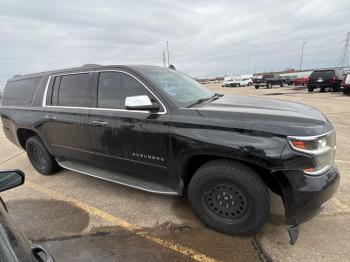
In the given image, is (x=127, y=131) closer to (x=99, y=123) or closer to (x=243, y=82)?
(x=99, y=123)

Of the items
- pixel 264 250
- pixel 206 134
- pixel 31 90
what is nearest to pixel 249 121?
pixel 206 134

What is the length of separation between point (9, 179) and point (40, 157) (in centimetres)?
351

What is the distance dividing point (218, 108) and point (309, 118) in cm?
93

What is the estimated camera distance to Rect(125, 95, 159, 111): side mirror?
118 inches

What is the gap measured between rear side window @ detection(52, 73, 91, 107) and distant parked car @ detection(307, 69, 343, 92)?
855 inches

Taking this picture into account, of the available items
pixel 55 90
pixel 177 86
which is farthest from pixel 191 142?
pixel 55 90

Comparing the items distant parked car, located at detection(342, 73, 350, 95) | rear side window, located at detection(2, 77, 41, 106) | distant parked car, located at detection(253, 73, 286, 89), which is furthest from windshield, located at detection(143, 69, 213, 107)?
distant parked car, located at detection(253, 73, 286, 89)

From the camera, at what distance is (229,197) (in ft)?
9.56

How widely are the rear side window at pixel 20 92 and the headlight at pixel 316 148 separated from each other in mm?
4243

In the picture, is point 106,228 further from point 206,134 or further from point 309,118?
point 309,118

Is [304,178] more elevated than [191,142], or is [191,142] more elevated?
[191,142]

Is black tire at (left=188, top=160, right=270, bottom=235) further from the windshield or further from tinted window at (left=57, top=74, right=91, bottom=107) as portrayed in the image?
tinted window at (left=57, top=74, right=91, bottom=107)

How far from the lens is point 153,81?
3342 mm

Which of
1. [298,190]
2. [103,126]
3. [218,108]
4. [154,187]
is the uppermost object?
[218,108]
